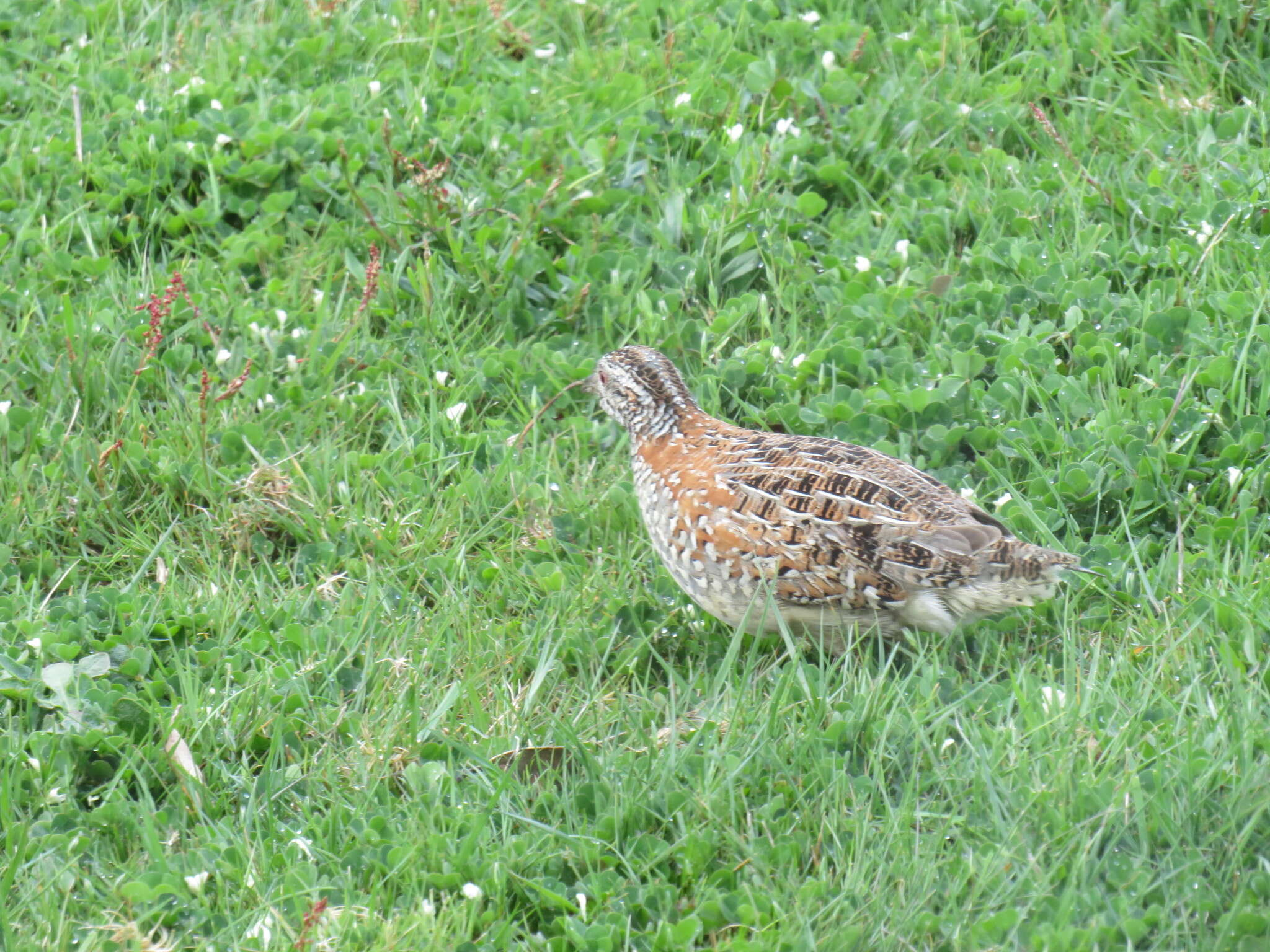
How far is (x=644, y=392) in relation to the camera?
5.55m

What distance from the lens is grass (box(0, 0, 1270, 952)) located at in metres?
4.05

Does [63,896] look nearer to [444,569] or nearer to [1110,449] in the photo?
[444,569]

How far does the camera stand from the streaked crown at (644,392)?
18.1 ft

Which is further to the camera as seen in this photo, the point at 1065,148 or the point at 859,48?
the point at 859,48

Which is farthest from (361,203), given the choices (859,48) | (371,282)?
(859,48)

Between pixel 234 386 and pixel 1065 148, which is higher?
pixel 1065 148

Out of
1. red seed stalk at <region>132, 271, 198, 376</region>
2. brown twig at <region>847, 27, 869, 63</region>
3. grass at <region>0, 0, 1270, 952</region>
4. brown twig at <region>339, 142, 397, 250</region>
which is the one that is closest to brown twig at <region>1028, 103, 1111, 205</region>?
grass at <region>0, 0, 1270, 952</region>

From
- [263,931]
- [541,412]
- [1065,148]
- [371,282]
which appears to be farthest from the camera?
[1065,148]

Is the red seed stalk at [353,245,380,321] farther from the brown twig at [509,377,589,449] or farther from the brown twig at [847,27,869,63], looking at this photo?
the brown twig at [847,27,869,63]

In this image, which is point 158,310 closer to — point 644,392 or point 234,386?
point 234,386

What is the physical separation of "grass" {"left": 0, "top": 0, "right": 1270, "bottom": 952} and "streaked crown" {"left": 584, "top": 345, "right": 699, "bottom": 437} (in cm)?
41

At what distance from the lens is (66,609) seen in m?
5.09

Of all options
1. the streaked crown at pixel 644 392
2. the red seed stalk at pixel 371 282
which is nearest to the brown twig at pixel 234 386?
the red seed stalk at pixel 371 282

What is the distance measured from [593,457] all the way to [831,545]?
61.4 inches
